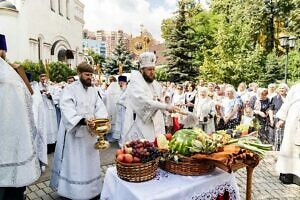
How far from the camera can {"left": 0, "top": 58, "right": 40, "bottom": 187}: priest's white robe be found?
10.3 ft

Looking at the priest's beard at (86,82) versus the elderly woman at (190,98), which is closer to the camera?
the priest's beard at (86,82)

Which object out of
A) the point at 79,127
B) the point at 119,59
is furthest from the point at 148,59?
the point at 119,59

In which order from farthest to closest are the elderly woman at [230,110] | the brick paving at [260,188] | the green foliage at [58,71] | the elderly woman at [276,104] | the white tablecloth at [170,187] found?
the green foliage at [58,71] < the elderly woman at [230,110] < the elderly woman at [276,104] < the brick paving at [260,188] < the white tablecloth at [170,187]

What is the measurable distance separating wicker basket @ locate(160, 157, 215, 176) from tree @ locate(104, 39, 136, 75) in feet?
96.5

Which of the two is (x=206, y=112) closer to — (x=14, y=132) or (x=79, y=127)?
(x=79, y=127)

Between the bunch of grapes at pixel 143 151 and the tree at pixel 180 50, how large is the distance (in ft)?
86.6

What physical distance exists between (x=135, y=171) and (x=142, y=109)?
1602mm

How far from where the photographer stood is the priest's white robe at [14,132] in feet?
10.3

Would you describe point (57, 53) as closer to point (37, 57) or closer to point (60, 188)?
point (37, 57)

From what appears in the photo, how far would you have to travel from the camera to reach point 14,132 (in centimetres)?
322

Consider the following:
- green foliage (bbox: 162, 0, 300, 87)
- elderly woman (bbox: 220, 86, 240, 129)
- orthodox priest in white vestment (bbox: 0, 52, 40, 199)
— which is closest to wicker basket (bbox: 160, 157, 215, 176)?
orthodox priest in white vestment (bbox: 0, 52, 40, 199)

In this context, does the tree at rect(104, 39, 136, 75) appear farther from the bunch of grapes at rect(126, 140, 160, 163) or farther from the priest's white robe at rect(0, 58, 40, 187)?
the bunch of grapes at rect(126, 140, 160, 163)

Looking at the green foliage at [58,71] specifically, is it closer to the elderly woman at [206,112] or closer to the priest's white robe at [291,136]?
the elderly woman at [206,112]

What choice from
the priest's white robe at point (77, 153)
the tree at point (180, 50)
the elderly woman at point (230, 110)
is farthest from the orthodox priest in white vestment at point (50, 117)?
the tree at point (180, 50)
